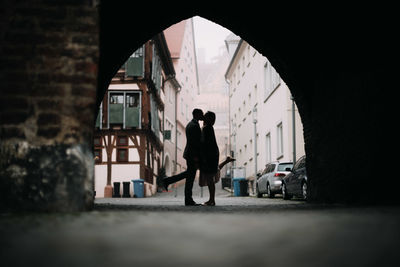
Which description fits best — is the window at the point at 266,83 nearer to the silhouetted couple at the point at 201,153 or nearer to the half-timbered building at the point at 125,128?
the half-timbered building at the point at 125,128

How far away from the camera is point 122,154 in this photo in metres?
28.0

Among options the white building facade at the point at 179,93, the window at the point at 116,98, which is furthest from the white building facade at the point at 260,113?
the window at the point at 116,98

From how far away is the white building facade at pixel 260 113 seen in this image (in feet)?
74.5

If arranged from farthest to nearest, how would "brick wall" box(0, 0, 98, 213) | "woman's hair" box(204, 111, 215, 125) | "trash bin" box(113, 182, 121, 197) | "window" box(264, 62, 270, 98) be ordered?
"window" box(264, 62, 270, 98), "trash bin" box(113, 182, 121, 197), "woman's hair" box(204, 111, 215, 125), "brick wall" box(0, 0, 98, 213)

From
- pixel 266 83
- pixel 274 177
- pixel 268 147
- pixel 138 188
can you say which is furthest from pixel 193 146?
pixel 266 83

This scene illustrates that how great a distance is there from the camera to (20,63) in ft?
16.2

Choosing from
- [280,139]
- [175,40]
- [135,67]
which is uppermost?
[175,40]

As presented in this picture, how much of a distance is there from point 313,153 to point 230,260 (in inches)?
260

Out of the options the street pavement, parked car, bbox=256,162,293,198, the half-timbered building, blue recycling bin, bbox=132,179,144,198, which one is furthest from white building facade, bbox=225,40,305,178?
the street pavement

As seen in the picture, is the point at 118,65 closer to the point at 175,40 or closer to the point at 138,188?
the point at 138,188

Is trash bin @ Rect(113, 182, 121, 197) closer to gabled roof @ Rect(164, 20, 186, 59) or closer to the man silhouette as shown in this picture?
the man silhouette

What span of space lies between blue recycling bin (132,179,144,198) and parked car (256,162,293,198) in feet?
26.4

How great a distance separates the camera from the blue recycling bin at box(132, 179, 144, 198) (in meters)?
26.3

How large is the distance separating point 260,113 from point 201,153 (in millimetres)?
20043
